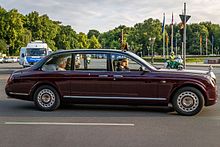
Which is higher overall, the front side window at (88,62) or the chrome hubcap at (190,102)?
the front side window at (88,62)

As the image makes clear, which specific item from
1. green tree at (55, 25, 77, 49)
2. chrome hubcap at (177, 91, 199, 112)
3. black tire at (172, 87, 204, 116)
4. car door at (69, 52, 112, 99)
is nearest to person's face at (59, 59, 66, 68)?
car door at (69, 52, 112, 99)

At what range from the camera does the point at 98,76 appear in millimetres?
10023

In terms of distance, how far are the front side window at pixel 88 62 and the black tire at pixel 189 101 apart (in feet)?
6.62

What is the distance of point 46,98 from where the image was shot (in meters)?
10.3

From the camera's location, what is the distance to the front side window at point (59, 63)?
1039 cm

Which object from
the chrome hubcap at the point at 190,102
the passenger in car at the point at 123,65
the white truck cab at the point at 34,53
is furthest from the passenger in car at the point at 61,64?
the white truck cab at the point at 34,53

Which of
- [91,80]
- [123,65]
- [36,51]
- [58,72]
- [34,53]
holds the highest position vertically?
[36,51]

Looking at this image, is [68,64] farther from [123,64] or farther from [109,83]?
[123,64]

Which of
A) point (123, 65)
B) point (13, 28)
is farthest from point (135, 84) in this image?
point (13, 28)
